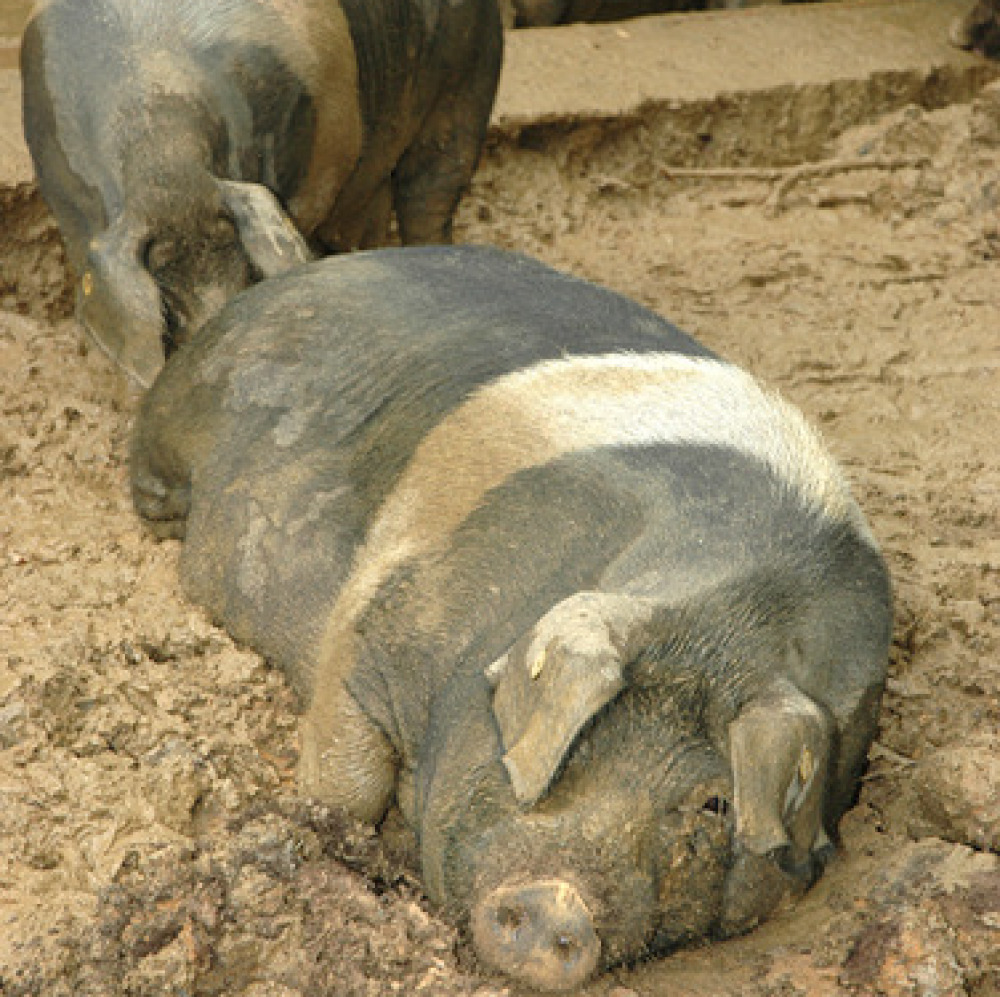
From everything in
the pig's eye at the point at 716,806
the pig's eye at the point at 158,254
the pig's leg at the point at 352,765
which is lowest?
the pig's leg at the point at 352,765

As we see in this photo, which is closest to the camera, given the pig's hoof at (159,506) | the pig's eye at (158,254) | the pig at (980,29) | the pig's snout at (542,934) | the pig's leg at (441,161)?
the pig's snout at (542,934)

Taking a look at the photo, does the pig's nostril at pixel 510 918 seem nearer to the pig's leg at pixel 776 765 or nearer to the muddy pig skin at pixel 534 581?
the muddy pig skin at pixel 534 581

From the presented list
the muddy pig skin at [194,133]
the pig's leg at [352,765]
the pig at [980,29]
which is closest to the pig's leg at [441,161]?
the muddy pig skin at [194,133]

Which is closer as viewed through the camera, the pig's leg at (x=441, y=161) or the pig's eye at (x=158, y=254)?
the pig's eye at (x=158, y=254)

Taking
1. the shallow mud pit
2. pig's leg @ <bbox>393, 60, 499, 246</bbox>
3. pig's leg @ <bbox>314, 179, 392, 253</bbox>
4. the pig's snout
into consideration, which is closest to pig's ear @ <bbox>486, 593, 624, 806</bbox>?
the pig's snout

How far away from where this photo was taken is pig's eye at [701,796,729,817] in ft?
6.77

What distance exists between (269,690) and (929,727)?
112 centimetres

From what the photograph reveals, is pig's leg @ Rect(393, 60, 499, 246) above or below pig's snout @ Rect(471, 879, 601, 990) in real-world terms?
below

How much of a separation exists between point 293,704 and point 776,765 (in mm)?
1021

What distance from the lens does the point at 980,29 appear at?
18.6 feet

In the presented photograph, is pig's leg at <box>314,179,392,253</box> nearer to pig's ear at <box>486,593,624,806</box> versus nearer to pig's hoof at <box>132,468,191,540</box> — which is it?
pig's hoof at <box>132,468,191,540</box>

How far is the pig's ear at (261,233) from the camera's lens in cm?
338

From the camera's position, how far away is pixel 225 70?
11.9 feet

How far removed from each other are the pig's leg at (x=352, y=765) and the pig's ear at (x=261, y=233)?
45.3 inches
